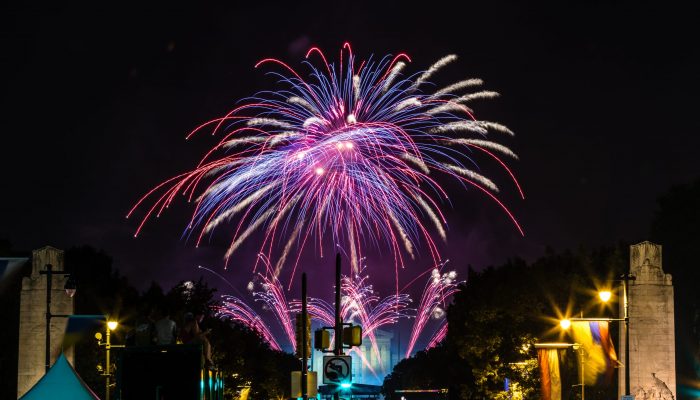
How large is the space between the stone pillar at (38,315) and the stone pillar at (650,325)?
2532cm

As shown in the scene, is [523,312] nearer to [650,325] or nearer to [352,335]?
[650,325]

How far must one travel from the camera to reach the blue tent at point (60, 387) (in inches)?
962

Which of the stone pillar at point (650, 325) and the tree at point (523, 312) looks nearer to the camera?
the stone pillar at point (650, 325)

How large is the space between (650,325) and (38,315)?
1082 inches

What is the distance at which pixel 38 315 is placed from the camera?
47406 millimetres

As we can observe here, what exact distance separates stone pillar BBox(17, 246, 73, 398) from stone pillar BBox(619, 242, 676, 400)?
2532cm

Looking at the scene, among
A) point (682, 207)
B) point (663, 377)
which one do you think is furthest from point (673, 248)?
point (663, 377)

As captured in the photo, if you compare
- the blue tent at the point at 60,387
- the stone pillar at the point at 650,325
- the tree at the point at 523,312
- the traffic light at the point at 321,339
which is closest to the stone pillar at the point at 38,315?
the blue tent at the point at 60,387

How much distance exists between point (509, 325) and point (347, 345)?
4327 cm

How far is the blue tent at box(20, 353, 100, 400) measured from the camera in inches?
962

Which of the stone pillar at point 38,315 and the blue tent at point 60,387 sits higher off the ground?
the stone pillar at point 38,315

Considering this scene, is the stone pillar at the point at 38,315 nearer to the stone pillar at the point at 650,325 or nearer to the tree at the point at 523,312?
the stone pillar at the point at 650,325

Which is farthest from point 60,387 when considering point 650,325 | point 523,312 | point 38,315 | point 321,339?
point 523,312

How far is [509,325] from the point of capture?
69.8 meters
